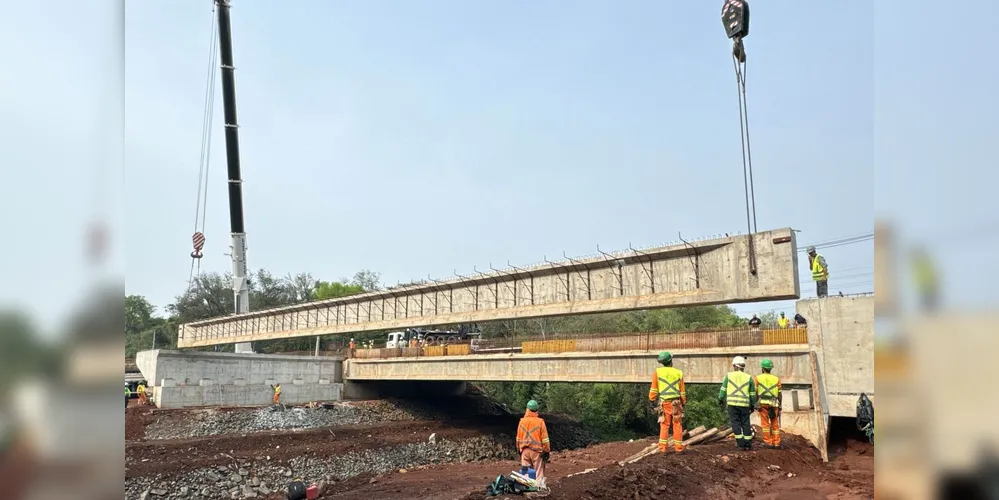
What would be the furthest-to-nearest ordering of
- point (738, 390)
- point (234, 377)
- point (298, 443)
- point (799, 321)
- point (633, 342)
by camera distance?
point (234, 377)
point (298, 443)
point (633, 342)
point (799, 321)
point (738, 390)

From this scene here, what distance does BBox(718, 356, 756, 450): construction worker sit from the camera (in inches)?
421

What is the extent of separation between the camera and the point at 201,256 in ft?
99.6

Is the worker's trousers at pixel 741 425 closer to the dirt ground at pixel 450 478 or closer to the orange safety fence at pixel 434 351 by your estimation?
the dirt ground at pixel 450 478

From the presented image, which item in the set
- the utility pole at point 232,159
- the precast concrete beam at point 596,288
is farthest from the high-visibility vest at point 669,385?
the utility pole at point 232,159

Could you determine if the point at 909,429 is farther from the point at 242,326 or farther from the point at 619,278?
the point at 242,326

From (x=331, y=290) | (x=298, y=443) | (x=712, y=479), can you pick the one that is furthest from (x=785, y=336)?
(x=331, y=290)

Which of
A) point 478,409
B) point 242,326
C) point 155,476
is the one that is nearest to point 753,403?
point 155,476

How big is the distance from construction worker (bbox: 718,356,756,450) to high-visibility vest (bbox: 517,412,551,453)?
3.63m

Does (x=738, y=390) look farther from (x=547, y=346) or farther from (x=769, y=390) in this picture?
(x=547, y=346)

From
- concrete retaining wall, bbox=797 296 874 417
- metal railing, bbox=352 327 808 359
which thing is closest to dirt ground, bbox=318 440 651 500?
metal railing, bbox=352 327 808 359

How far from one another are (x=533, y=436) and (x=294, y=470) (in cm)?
1345

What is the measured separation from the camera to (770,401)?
11039 mm

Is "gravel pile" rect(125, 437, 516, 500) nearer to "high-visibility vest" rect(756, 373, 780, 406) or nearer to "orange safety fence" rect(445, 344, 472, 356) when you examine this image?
"orange safety fence" rect(445, 344, 472, 356)

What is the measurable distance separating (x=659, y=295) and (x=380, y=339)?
3898 centimetres
